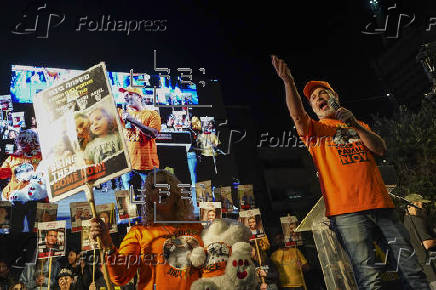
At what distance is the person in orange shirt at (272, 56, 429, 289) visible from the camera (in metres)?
2.00

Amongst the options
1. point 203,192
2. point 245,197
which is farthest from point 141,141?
point 245,197

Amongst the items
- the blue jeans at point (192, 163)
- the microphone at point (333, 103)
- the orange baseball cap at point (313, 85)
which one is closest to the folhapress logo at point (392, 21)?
the orange baseball cap at point (313, 85)

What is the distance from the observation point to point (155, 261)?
224cm

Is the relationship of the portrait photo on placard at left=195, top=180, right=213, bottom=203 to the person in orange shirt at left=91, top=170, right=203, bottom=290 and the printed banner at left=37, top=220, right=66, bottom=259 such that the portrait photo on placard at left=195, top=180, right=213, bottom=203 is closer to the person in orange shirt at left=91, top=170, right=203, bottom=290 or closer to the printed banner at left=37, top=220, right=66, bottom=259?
the printed banner at left=37, top=220, right=66, bottom=259

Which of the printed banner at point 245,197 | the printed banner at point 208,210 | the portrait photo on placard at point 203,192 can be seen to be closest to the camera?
the printed banner at point 208,210

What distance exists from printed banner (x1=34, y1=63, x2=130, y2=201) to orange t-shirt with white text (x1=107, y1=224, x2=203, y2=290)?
1.67 feet

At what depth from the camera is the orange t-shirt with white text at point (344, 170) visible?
2.18 m

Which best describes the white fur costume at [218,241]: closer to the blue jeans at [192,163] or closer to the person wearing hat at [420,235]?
the person wearing hat at [420,235]

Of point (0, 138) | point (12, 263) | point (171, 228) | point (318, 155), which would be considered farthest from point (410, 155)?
point (0, 138)

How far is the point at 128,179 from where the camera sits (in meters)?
8.75

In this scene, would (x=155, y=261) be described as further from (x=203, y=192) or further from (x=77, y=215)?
(x=203, y=192)

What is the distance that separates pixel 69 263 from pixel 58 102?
4.64 m

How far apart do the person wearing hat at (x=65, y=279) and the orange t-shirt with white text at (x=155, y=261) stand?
4111 millimetres

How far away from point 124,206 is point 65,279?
1.54 m
